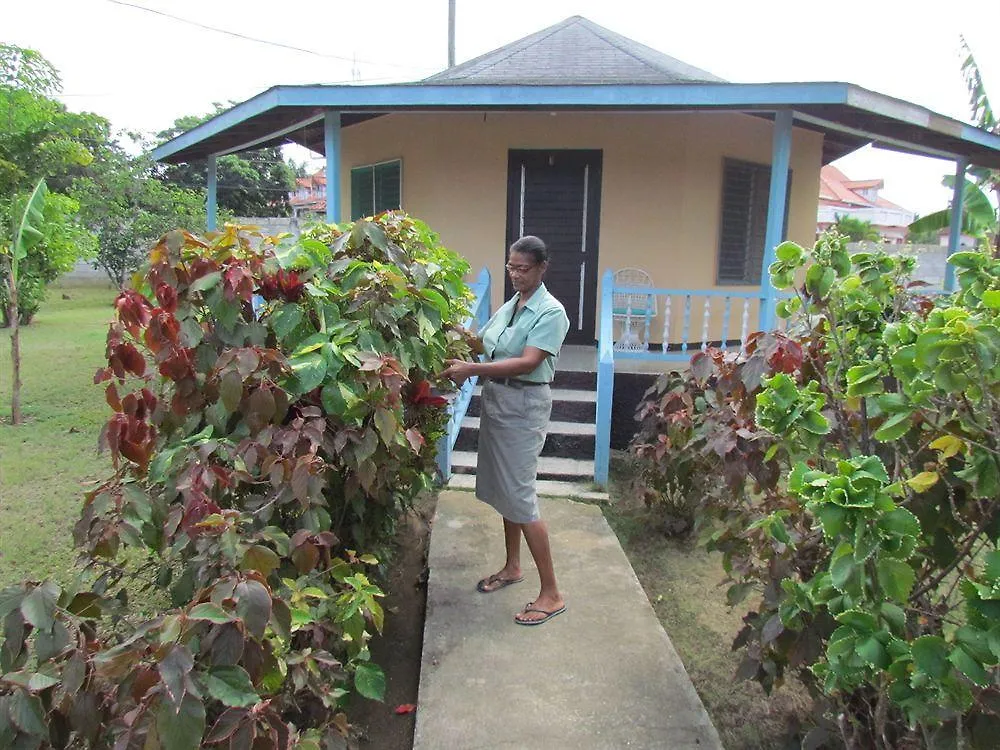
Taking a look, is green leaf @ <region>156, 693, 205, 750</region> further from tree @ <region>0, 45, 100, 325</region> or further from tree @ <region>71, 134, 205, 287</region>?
tree @ <region>71, 134, 205, 287</region>

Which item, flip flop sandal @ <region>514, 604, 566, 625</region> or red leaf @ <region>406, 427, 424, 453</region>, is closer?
red leaf @ <region>406, 427, 424, 453</region>

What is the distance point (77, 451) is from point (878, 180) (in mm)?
64593

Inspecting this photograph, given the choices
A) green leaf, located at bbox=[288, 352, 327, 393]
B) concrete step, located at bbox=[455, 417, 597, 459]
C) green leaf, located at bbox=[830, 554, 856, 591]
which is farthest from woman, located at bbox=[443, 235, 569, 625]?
concrete step, located at bbox=[455, 417, 597, 459]

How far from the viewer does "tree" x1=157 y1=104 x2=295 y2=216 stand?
28.1m

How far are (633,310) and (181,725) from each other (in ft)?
21.0

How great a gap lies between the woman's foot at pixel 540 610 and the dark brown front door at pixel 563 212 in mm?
4649

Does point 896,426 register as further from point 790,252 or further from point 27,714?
point 27,714

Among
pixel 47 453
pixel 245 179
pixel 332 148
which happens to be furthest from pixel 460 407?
pixel 245 179

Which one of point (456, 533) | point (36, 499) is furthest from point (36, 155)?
point (456, 533)

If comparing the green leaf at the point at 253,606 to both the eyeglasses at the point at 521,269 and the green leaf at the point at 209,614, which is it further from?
the eyeglasses at the point at 521,269

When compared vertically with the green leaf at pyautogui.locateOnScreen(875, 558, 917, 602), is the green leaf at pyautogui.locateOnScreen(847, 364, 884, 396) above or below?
above

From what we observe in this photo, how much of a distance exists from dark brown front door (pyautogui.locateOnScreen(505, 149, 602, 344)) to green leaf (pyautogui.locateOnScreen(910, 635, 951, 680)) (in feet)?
20.7

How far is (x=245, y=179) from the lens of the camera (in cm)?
2842

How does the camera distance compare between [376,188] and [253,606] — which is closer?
[253,606]
